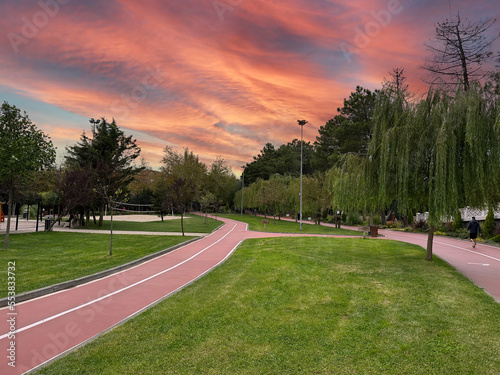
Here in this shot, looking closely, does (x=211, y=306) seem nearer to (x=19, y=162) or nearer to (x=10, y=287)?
(x=10, y=287)

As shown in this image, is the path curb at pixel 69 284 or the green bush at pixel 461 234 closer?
the path curb at pixel 69 284

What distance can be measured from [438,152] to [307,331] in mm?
7534

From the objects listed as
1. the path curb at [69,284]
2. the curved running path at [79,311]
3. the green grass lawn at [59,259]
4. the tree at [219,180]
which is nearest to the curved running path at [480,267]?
the curved running path at [79,311]

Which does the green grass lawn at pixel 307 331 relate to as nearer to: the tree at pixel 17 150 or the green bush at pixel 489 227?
the tree at pixel 17 150

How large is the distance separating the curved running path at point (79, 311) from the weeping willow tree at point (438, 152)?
7.23 metres

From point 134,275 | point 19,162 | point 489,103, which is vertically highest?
point 489,103

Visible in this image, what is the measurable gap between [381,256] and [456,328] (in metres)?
8.23

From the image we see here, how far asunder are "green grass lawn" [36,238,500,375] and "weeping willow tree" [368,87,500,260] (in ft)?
9.31

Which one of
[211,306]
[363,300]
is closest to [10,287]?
[211,306]

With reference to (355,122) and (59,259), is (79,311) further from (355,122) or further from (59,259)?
(355,122)

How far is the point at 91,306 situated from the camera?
6.72 metres

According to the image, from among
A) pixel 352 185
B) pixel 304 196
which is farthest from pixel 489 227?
pixel 304 196

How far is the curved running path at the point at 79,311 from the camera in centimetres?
466

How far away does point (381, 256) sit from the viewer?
1352cm
